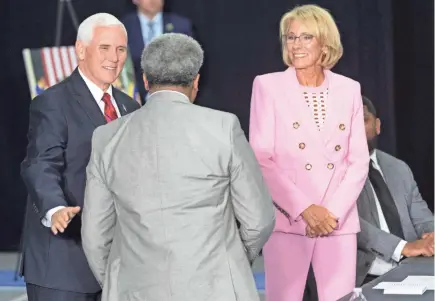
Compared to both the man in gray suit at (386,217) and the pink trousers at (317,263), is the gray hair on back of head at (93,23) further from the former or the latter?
the man in gray suit at (386,217)

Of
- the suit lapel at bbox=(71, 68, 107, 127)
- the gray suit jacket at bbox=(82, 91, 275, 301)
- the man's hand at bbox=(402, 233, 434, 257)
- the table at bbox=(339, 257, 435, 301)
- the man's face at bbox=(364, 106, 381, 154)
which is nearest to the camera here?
the gray suit jacket at bbox=(82, 91, 275, 301)

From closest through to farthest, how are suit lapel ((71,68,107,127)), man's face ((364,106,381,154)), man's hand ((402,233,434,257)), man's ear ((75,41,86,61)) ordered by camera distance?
suit lapel ((71,68,107,127))
man's ear ((75,41,86,61))
man's hand ((402,233,434,257))
man's face ((364,106,381,154))

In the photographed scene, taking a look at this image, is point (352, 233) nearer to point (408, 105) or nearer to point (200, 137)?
point (200, 137)

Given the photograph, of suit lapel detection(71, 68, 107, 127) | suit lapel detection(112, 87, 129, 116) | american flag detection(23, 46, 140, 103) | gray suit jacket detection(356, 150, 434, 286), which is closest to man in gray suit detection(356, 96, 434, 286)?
gray suit jacket detection(356, 150, 434, 286)

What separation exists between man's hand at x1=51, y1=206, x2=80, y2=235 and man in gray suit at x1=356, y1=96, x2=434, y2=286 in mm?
1355

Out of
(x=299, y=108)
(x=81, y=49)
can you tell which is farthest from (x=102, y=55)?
(x=299, y=108)

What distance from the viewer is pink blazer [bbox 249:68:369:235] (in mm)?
4004

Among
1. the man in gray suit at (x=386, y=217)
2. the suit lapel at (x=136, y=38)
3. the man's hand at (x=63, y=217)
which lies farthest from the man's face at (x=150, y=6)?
the man's hand at (x=63, y=217)

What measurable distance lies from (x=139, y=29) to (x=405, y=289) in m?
4.52

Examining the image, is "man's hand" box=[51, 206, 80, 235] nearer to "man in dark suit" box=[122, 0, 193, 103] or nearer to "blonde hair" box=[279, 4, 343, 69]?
"blonde hair" box=[279, 4, 343, 69]

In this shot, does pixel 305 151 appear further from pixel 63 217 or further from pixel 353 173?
pixel 63 217

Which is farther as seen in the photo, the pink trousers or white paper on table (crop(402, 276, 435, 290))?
the pink trousers

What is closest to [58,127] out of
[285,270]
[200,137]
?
[200,137]

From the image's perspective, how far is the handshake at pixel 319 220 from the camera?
3949 millimetres
